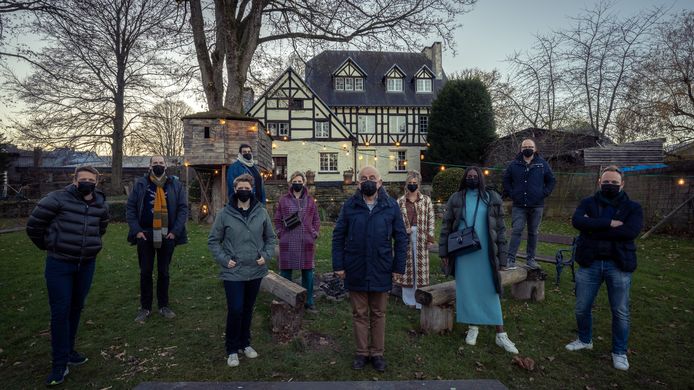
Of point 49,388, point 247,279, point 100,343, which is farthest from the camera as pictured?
point 100,343

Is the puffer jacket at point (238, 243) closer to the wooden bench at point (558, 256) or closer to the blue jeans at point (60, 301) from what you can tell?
the blue jeans at point (60, 301)

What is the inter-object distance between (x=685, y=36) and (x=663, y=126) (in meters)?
3.32

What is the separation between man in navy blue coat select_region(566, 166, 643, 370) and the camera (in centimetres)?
389

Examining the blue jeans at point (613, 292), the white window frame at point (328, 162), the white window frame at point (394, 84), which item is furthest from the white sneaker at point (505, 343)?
the white window frame at point (394, 84)

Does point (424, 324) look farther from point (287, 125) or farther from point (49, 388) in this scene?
point (287, 125)

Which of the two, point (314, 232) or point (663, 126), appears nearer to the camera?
point (314, 232)

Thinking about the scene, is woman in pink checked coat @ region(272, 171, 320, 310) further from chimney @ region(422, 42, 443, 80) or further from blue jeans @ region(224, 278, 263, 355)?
chimney @ region(422, 42, 443, 80)

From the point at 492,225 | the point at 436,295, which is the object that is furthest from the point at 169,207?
the point at 492,225

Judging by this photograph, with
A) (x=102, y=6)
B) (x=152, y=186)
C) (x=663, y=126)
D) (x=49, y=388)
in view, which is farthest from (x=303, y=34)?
(x=663, y=126)

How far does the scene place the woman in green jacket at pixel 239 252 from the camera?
3.78 m

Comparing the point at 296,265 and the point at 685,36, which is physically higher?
the point at 685,36

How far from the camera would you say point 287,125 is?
2836 centimetres

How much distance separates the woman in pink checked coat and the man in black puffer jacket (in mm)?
2185

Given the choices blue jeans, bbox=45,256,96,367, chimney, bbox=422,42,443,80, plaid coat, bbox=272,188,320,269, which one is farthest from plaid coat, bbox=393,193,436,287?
chimney, bbox=422,42,443,80
